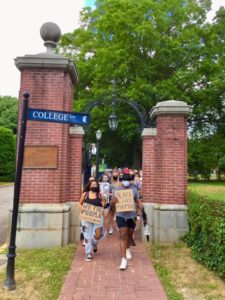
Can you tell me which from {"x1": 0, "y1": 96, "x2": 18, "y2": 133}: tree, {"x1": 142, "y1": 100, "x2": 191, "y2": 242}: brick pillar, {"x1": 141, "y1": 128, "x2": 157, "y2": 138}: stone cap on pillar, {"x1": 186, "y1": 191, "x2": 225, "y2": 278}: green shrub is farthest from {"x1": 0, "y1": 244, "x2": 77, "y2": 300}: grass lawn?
{"x1": 0, "y1": 96, "x2": 18, "y2": 133}: tree

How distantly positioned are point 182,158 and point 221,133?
1575cm

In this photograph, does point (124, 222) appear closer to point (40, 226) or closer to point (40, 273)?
point (40, 273)

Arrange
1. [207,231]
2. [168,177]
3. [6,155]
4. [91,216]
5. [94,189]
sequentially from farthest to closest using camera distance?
[6,155], [168,177], [94,189], [91,216], [207,231]

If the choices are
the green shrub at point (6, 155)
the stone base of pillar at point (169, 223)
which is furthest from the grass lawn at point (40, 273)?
the green shrub at point (6, 155)

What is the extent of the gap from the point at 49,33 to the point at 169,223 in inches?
221

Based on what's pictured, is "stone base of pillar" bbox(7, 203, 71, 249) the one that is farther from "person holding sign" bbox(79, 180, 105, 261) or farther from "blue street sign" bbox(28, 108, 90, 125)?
"blue street sign" bbox(28, 108, 90, 125)

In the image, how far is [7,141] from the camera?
40.1 m

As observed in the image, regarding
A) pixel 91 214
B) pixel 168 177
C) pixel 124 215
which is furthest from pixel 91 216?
pixel 168 177

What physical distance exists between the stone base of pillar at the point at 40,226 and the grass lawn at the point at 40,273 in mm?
229

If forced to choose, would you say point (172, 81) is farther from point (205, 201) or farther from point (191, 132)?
point (205, 201)

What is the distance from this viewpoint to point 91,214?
680 cm

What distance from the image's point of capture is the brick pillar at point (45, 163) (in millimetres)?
7781

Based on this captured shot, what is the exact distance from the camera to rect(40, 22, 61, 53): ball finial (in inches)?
335

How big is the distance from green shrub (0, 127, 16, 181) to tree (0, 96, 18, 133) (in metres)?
12.0
